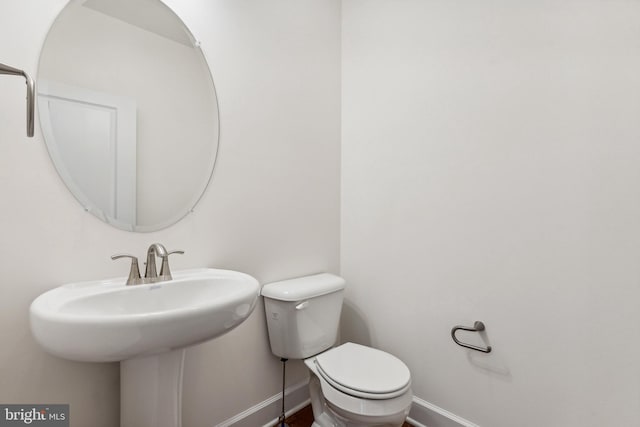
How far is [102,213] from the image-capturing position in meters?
1.07

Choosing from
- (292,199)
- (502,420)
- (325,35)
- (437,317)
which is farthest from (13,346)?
(325,35)

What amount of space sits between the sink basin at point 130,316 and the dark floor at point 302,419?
0.92m

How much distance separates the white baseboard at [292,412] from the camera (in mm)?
1424

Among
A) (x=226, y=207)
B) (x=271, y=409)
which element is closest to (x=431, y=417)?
(x=271, y=409)

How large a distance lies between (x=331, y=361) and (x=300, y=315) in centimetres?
24

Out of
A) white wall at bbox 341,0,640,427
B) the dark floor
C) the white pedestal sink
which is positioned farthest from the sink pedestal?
white wall at bbox 341,0,640,427

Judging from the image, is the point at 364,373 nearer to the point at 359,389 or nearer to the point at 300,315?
the point at 359,389

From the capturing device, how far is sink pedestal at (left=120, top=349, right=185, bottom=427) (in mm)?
962

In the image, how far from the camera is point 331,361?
1.34m

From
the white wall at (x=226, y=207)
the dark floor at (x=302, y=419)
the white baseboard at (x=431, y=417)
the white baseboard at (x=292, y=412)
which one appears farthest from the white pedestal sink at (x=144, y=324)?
the white baseboard at (x=431, y=417)

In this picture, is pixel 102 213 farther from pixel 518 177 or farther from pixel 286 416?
pixel 518 177

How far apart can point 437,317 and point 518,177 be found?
731mm

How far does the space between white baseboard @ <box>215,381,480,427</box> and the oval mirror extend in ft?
3.15

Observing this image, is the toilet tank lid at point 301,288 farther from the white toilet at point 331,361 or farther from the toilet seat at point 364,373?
the toilet seat at point 364,373
